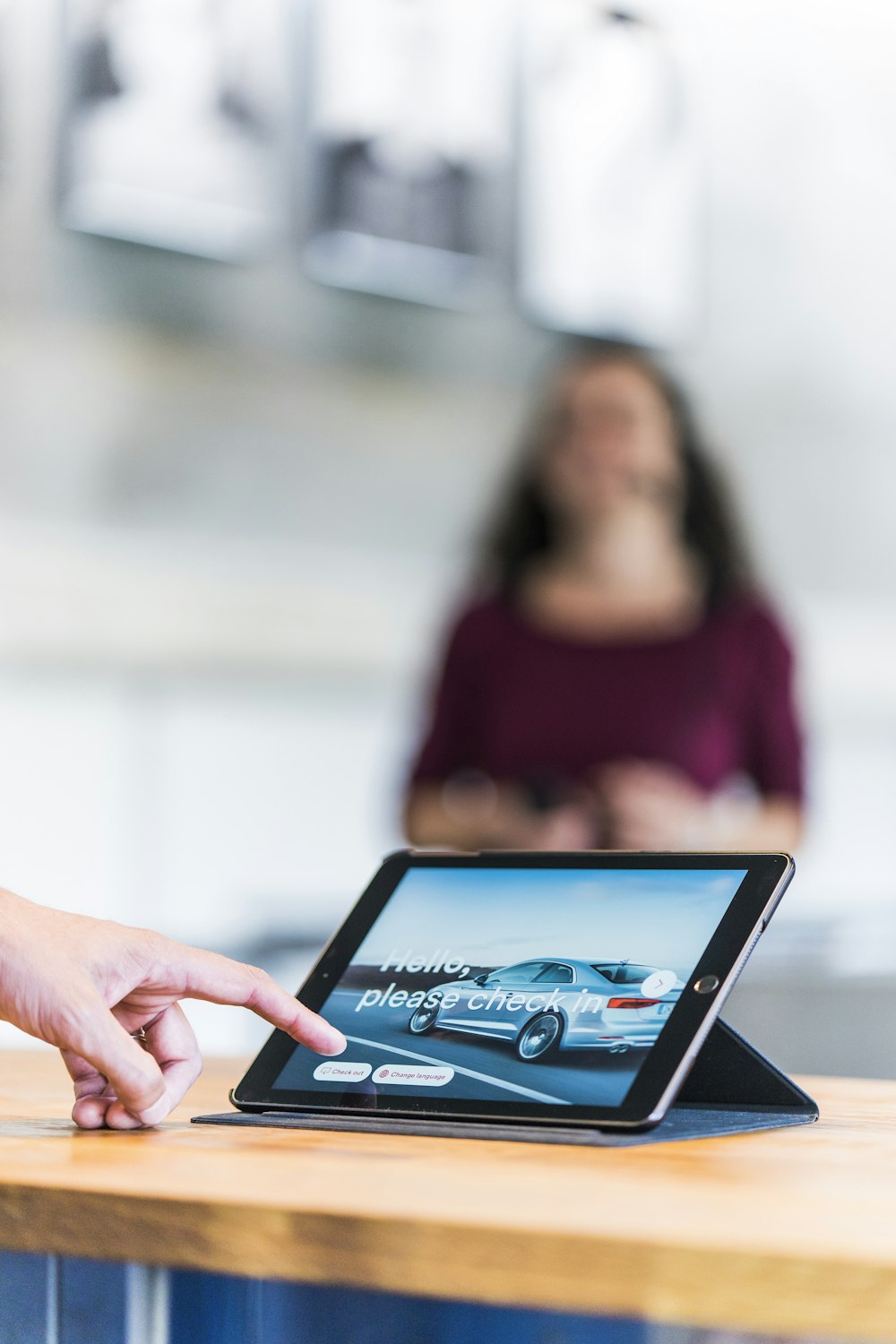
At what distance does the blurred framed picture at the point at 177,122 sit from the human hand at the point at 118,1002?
2.61m

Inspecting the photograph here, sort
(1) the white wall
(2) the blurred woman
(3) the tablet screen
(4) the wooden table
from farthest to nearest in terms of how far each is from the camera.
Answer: (1) the white wall → (2) the blurred woman → (3) the tablet screen → (4) the wooden table

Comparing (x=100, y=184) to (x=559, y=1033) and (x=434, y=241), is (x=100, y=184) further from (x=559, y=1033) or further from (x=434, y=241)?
(x=559, y=1033)

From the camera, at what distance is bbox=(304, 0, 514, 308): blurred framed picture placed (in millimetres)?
3518

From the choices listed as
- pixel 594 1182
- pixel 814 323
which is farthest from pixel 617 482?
pixel 814 323

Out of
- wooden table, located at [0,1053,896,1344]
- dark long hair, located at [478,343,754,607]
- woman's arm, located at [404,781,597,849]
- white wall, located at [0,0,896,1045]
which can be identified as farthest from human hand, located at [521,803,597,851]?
wooden table, located at [0,1053,896,1344]

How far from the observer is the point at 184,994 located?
796 millimetres

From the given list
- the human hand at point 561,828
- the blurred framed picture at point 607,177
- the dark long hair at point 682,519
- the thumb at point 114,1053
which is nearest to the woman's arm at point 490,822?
the human hand at point 561,828

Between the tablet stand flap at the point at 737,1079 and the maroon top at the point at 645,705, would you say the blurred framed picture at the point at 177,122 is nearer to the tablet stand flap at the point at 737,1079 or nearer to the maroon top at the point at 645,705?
the maroon top at the point at 645,705

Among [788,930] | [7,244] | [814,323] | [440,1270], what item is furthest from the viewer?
[814,323]

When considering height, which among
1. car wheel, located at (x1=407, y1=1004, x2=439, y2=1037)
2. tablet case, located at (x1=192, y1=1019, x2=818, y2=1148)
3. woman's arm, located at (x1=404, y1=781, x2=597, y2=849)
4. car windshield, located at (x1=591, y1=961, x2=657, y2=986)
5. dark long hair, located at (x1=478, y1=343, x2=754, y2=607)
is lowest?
woman's arm, located at (x1=404, y1=781, x2=597, y2=849)

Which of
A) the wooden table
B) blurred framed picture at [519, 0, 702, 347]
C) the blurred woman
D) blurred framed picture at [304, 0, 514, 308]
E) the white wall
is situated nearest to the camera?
the wooden table

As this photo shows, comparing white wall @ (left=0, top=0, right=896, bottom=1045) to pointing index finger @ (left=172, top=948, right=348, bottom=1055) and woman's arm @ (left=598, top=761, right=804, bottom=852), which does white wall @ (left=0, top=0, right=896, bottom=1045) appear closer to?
woman's arm @ (left=598, top=761, right=804, bottom=852)

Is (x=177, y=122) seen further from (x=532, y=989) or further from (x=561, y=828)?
(x=532, y=989)

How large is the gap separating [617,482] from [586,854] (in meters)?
1.59
